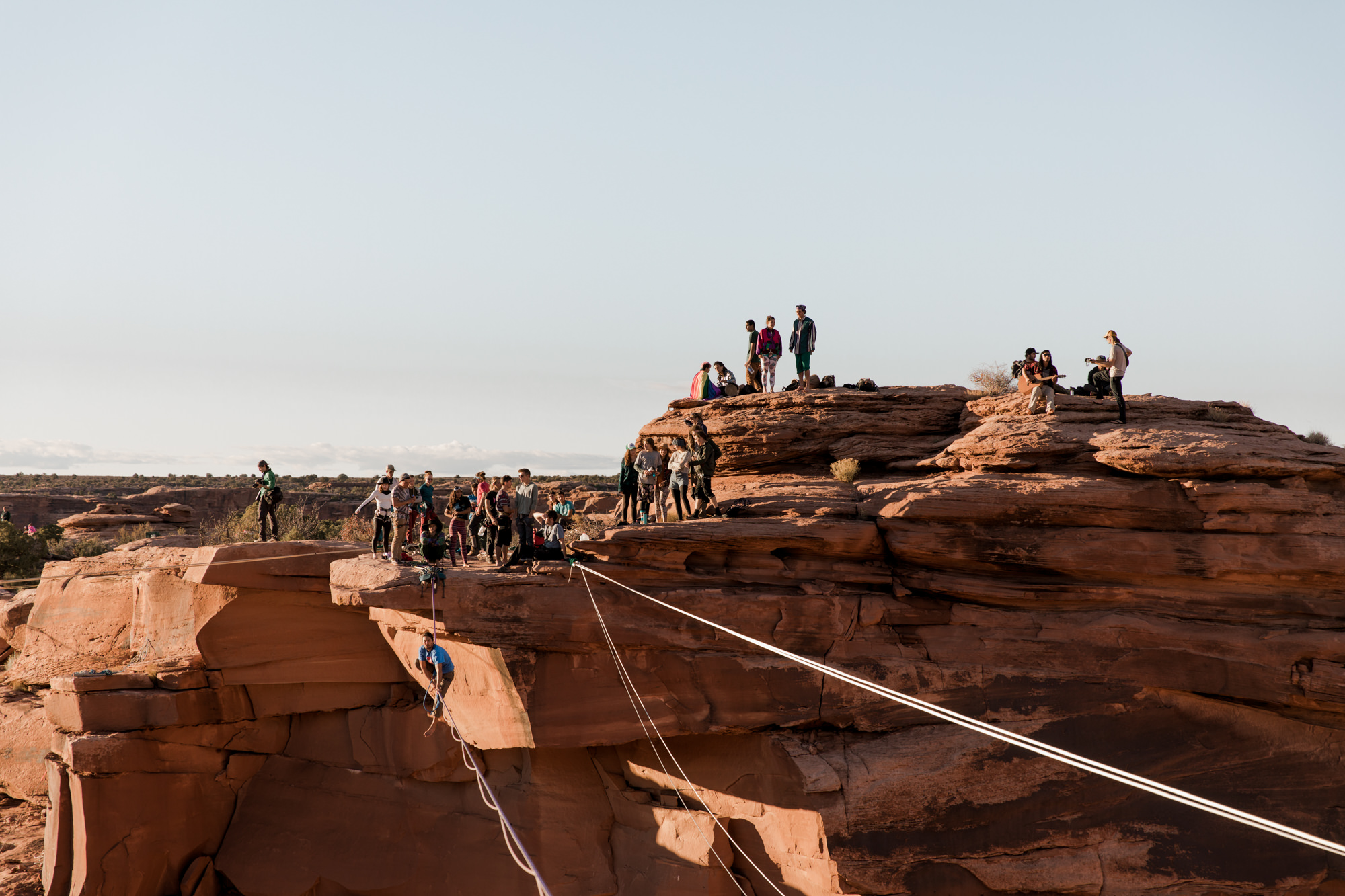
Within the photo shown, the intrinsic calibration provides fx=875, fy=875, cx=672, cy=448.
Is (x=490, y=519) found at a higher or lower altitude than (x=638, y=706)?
higher

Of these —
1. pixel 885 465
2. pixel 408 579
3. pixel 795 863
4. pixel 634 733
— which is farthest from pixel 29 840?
pixel 885 465

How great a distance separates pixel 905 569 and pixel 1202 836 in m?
7.17

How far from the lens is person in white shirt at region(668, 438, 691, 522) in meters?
18.2

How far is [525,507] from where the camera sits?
17375 mm

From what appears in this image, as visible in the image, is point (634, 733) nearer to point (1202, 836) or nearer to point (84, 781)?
point (1202, 836)

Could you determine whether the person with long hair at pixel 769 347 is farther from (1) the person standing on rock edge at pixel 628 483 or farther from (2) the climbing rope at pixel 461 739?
(2) the climbing rope at pixel 461 739

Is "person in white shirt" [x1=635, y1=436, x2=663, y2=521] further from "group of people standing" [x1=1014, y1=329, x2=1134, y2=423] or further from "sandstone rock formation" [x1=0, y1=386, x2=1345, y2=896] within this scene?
"group of people standing" [x1=1014, y1=329, x2=1134, y2=423]

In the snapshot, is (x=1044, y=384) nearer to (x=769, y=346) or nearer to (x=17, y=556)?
(x=769, y=346)

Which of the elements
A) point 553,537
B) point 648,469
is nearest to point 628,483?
point 648,469

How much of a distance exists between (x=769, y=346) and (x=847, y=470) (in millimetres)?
4293

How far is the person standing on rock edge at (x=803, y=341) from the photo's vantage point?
21969mm

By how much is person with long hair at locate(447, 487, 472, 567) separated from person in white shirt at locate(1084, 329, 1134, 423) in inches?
551

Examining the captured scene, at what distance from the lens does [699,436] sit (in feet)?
59.0

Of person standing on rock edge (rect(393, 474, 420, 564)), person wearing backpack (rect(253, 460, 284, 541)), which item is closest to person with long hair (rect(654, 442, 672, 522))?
person standing on rock edge (rect(393, 474, 420, 564))
